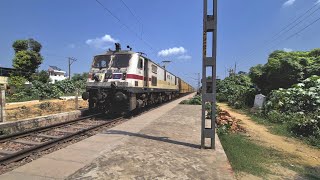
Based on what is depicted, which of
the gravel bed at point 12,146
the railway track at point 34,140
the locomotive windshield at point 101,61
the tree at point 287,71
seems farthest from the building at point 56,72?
the gravel bed at point 12,146

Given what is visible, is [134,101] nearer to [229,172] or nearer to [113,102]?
[113,102]

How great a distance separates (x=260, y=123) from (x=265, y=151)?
6129 millimetres

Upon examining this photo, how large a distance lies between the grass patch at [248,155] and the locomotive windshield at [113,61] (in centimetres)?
655

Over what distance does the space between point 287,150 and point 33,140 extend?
24.3 ft

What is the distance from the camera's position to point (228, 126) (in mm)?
11500

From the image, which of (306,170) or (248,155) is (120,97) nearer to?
(248,155)

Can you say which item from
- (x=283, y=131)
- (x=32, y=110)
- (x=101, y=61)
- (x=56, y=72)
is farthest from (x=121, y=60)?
(x=56, y=72)

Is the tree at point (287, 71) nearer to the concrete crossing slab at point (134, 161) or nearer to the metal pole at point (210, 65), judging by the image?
the concrete crossing slab at point (134, 161)

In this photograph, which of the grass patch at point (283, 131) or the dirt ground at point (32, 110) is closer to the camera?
the grass patch at point (283, 131)

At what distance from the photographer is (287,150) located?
8766 mm

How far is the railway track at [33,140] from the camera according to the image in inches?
271

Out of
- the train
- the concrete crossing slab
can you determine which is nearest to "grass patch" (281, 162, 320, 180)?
the concrete crossing slab

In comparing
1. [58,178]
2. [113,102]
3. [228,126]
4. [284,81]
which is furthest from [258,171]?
[284,81]

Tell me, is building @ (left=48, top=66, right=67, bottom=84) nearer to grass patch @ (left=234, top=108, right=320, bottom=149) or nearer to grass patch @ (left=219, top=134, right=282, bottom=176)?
grass patch @ (left=234, top=108, right=320, bottom=149)
